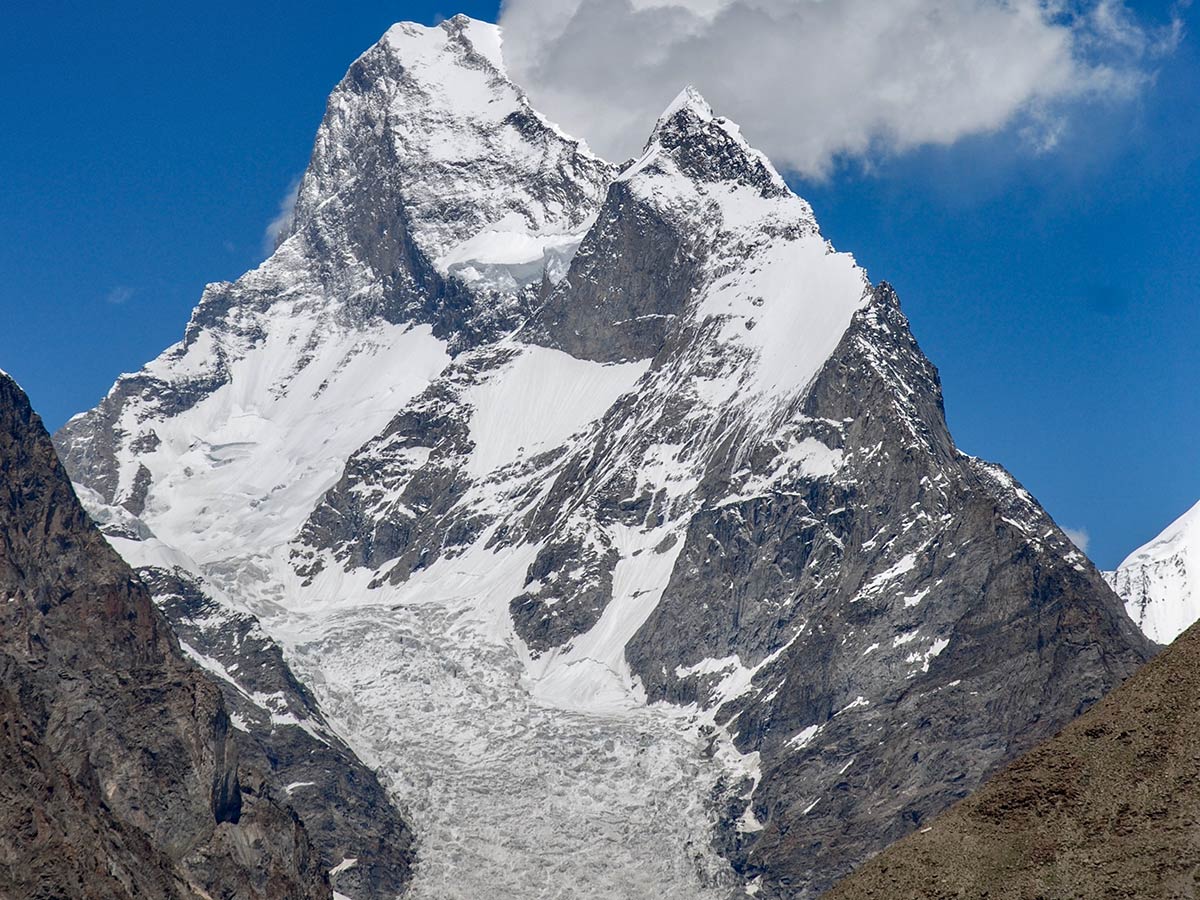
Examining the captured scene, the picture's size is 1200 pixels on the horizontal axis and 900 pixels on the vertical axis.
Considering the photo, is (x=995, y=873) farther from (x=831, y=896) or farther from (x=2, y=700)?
(x=2, y=700)

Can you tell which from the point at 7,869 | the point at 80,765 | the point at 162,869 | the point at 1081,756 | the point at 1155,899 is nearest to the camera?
the point at 1155,899

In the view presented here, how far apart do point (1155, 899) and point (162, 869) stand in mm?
95480

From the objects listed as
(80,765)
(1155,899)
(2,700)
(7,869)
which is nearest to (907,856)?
(1155,899)

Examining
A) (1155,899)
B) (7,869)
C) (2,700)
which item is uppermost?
(2,700)

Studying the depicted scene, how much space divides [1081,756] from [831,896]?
9.91 m

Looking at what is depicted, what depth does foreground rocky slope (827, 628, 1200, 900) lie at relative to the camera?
8069cm

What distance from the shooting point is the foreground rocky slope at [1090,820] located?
8069 centimetres

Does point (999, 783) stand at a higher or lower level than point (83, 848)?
lower

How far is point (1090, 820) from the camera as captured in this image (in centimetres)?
8275

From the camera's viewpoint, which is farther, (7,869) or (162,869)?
(162,869)

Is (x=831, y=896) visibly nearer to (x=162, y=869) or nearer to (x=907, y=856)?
(x=907, y=856)

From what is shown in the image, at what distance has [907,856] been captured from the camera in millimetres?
85125

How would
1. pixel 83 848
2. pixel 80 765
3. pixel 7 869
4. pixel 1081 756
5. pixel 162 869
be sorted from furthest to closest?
pixel 80 765 < pixel 162 869 < pixel 83 848 < pixel 7 869 < pixel 1081 756

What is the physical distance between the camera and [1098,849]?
8169 cm
